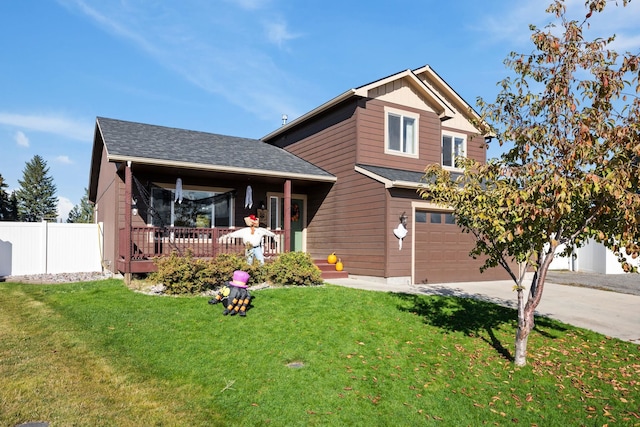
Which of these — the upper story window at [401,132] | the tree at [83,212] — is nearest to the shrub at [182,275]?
the upper story window at [401,132]

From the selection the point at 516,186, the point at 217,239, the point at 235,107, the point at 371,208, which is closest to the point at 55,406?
the point at 516,186

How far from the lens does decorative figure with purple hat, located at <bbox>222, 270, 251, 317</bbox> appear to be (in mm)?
7367

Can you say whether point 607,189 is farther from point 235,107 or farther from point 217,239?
point 235,107

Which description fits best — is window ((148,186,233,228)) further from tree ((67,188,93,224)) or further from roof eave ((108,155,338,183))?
tree ((67,188,93,224))

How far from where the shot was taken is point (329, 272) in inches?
512

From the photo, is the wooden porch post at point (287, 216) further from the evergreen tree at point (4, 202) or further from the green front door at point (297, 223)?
the evergreen tree at point (4, 202)

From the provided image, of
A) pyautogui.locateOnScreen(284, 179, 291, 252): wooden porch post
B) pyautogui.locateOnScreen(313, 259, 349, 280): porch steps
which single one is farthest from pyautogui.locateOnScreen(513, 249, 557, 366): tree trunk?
pyautogui.locateOnScreen(284, 179, 291, 252): wooden porch post

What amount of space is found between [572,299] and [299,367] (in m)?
8.62

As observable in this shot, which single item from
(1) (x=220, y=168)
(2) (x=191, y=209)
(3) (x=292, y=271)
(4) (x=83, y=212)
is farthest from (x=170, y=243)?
(4) (x=83, y=212)

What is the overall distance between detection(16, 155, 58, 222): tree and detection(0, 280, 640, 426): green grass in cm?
7433

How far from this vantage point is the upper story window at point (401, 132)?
14070 millimetres

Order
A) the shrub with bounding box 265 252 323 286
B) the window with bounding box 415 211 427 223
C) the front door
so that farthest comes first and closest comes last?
the front door, the window with bounding box 415 211 427 223, the shrub with bounding box 265 252 323 286

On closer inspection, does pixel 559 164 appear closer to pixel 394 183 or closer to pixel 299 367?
pixel 299 367

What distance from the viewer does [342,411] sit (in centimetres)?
430
